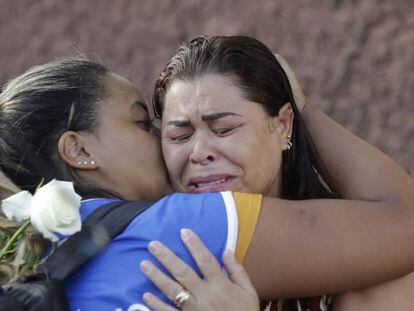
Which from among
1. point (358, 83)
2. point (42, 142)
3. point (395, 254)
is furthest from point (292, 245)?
point (358, 83)

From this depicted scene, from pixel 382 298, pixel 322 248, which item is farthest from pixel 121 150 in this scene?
pixel 382 298

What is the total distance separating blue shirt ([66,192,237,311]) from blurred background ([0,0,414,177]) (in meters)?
1.78

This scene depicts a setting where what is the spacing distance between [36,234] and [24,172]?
0.32 m

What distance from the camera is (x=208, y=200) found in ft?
7.76

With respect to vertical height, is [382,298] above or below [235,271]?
below

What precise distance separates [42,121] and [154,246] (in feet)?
1.87

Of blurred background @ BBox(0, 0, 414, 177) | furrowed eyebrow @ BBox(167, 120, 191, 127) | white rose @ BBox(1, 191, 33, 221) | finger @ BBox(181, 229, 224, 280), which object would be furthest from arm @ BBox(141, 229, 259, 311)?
blurred background @ BBox(0, 0, 414, 177)

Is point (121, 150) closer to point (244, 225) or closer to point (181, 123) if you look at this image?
point (181, 123)

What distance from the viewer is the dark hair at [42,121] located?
2668 millimetres

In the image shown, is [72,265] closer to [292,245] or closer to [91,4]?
[292,245]

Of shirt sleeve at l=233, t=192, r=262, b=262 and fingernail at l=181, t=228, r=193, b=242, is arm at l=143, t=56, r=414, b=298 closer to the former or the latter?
shirt sleeve at l=233, t=192, r=262, b=262

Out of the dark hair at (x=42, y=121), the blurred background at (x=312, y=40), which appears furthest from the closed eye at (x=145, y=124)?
A: the blurred background at (x=312, y=40)

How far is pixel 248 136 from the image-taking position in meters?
2.74

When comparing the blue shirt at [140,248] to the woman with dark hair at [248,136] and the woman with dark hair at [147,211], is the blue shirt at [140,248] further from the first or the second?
the woman with dark hair at [248,136]
